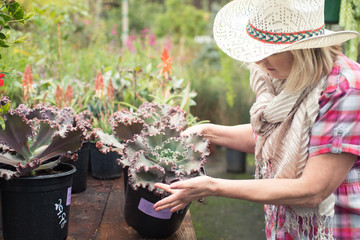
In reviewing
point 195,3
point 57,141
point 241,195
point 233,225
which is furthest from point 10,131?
point 195,3

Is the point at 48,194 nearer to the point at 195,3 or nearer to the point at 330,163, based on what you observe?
the point at 330,163

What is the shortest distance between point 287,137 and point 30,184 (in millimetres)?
906

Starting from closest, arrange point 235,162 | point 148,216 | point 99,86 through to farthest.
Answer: point 148,216 < point 99,86 < point 235,162

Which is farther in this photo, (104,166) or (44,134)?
(104,166)

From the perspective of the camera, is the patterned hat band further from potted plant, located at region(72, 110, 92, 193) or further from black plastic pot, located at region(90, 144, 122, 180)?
black plastic pot, located at region(90, 144, 122, 180)

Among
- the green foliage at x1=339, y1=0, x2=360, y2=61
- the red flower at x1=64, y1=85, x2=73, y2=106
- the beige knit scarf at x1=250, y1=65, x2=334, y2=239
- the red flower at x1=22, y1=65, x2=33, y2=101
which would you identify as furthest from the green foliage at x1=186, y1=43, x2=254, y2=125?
the beige knit scarf at x1=250, y1=65, x2=334, y2=239

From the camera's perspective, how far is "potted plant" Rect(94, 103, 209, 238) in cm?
135

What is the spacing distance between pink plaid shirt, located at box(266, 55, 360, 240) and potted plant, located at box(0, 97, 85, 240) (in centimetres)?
85

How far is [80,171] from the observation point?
188 centimetres

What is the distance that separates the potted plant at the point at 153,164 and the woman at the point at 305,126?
3.5 inches

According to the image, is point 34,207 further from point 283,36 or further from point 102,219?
point 283,36

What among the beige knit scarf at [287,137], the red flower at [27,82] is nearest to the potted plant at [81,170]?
the red flower at [27,82]

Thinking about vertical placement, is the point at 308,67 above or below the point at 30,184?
above

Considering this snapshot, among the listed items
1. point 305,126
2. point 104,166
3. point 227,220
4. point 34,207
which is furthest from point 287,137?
point 227,220
